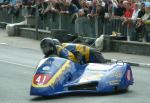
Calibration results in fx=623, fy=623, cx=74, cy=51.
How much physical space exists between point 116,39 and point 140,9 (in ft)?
8.90

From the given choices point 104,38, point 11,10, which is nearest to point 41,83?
point 104,38

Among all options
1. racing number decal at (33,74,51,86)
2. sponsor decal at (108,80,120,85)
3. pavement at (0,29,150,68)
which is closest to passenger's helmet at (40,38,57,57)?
racing number decal at (33,74,51,86)

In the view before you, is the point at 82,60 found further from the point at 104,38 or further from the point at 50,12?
the point at 50,12

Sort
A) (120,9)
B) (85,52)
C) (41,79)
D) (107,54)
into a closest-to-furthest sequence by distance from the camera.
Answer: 1. (41,79)
2. (85,52)
3. (120,9)
4. (107,54)

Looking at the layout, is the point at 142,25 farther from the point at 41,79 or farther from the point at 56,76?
the point at 41,79

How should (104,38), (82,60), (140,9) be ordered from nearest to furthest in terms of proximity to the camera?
(82,60) → (140,9) → (104,38)

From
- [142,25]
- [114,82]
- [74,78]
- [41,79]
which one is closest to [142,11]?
[142,25]

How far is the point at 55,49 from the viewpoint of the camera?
13.6m

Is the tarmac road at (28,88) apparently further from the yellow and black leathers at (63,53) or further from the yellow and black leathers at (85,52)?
the yellow and black leathers at (85,52)

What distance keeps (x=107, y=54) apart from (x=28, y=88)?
9.80m

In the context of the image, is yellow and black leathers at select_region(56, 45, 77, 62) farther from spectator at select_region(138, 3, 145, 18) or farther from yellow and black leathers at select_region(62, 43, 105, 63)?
spectator at select_region(138, 3, 145, 18)

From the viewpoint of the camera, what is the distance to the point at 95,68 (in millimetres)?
13477

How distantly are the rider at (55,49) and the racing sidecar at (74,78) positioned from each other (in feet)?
0.99

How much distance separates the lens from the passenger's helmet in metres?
13.4
